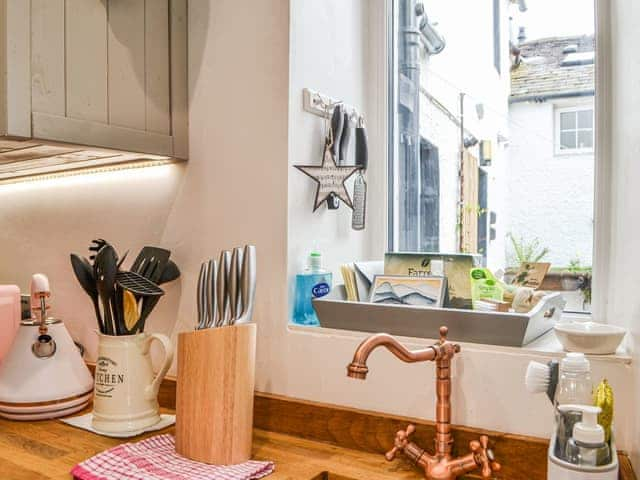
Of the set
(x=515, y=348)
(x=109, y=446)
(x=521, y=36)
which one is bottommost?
(x=109, y=446)

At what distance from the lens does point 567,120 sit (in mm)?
1329

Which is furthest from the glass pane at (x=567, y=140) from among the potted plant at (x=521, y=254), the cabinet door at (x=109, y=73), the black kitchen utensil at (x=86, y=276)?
the black kitchen utensil at (x=86, y=276)

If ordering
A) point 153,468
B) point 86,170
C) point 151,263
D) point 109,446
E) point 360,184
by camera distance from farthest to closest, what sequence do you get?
1. point 86,170
2. point 360,184
3. point 151,263
4. point 109,446
5. point 153,468

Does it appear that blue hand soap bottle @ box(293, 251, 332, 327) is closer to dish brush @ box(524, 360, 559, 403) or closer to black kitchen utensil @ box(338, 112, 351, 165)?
black kitchen utensil @ box(338, 112, 351, 165)

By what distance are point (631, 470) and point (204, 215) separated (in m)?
0.98

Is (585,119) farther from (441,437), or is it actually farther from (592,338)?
(441,437)

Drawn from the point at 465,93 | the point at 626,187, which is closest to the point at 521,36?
the point at 465,93

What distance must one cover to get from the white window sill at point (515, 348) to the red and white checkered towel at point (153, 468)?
0.96 feet

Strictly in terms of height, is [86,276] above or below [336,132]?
below

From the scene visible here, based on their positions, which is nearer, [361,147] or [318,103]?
[318,103]

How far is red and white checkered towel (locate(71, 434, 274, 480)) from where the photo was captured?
39.1 inches

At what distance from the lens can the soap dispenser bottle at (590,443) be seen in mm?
776

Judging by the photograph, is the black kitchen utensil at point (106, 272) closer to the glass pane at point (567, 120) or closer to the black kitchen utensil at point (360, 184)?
the black kitchen utensil at point (360, 184)

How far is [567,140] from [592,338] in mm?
538
